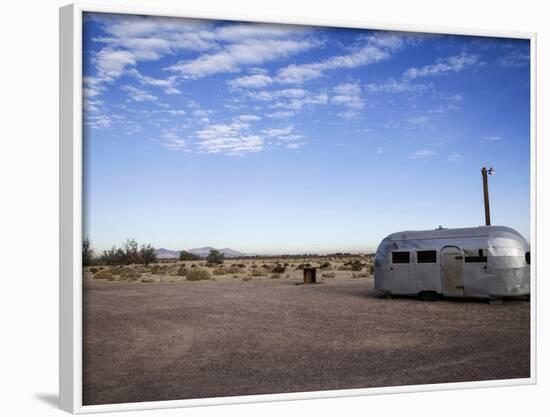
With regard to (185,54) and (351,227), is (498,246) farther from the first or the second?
(185,54)

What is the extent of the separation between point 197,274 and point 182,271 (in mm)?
286

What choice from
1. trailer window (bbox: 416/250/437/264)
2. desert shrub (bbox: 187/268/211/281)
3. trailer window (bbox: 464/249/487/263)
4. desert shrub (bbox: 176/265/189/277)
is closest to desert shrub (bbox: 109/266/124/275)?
desert shrub (bbox: 176/265/189/277)

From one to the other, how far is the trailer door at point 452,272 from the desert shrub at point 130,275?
16.6 ft

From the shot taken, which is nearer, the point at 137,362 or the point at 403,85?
the point at 137,362

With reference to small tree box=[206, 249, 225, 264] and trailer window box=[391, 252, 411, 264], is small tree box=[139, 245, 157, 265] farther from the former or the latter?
trailer window box=[391, 252, 411, 264]

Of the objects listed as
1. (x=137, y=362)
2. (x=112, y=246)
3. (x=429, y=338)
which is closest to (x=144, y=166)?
(x=112, y=246)

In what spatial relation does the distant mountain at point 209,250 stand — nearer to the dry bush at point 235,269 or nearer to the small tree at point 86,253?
the dry bush at point 235,269

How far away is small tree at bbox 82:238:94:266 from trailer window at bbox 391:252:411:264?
4785 millimetres

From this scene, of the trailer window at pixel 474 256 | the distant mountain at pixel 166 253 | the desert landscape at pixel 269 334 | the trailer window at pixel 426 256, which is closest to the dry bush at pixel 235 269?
the desert landscape at pixel 269 334

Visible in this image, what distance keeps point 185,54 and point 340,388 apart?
488 cm

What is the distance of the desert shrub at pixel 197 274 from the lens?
1036 cm

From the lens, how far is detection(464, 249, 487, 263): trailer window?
1249cm

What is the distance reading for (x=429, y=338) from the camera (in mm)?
11039

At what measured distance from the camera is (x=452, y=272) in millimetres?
12734
